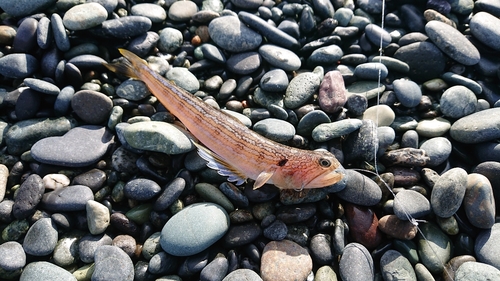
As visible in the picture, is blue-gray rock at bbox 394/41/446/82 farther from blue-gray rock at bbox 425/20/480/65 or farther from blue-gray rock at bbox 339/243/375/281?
blue-gray rock at bbox 339/243/375/281

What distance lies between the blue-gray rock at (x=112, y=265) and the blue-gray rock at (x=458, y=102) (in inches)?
237

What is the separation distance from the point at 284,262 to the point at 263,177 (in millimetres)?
1249

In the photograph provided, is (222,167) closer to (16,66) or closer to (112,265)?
(112,265)

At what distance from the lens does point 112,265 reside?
457 cm

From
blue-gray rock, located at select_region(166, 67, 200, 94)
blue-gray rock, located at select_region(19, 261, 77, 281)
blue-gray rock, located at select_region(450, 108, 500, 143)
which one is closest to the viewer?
blue-gray rock, located at select_region(19, 261, 77, 281)

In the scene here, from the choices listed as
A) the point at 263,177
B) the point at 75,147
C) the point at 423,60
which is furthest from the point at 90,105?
the point at 423,60

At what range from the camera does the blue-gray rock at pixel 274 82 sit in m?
6.26

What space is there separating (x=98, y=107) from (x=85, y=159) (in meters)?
1.04

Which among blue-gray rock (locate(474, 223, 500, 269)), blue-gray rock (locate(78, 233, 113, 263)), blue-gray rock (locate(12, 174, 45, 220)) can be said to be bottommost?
blue-gray rock (locate(78, 233, 113, 263))

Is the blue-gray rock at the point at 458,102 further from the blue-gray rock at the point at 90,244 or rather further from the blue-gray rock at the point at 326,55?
the blue-gray rock at the point at 90,244

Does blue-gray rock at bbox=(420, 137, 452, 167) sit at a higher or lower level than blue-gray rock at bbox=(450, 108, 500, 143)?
lower

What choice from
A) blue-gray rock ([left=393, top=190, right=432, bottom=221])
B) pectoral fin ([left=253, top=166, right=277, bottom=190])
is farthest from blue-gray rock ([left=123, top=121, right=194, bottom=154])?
blue-gray rock ([left=393, top=190, right=432, bottom=221])

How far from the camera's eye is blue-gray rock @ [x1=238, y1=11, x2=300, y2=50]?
22.9ft

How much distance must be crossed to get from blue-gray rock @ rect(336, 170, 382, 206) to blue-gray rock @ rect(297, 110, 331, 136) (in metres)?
1.08
